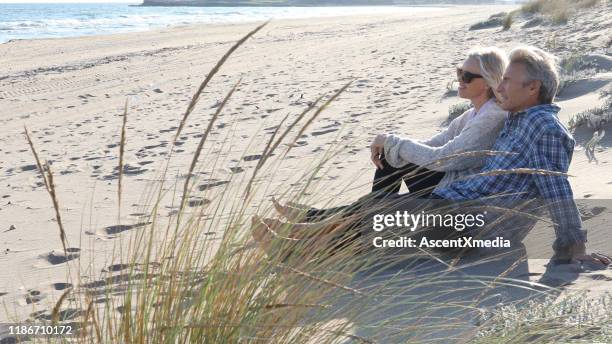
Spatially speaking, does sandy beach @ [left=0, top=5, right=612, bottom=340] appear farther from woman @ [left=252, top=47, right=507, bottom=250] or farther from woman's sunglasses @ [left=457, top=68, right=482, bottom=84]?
woman's sunglasses @ [left=457, top=68, right=482, bottom=84]

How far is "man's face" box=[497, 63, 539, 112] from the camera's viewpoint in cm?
346

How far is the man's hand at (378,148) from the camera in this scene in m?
3.91

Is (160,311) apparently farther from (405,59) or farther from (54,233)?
(405,59)

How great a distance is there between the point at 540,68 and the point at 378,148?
2.88 ft

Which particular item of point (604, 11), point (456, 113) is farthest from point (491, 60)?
point (604, 11)

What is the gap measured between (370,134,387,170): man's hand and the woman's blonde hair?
1.83 ft

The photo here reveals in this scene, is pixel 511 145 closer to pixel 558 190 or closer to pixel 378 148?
pixel 558 190

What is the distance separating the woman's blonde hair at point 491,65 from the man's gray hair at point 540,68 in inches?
11.4

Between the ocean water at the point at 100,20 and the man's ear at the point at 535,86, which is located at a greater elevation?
the man's ear at the point at 535,86

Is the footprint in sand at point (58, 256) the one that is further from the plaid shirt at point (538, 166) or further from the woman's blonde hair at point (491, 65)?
the woman's blonde hair at point (491, 65)

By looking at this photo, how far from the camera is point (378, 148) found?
393 centimetres

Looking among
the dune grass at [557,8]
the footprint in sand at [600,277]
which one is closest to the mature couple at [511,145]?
the footprint in sand at [600,277]

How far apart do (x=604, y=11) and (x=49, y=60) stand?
46.2 feet

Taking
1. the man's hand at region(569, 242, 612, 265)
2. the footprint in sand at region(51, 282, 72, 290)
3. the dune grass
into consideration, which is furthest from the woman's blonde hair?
the dune grass
